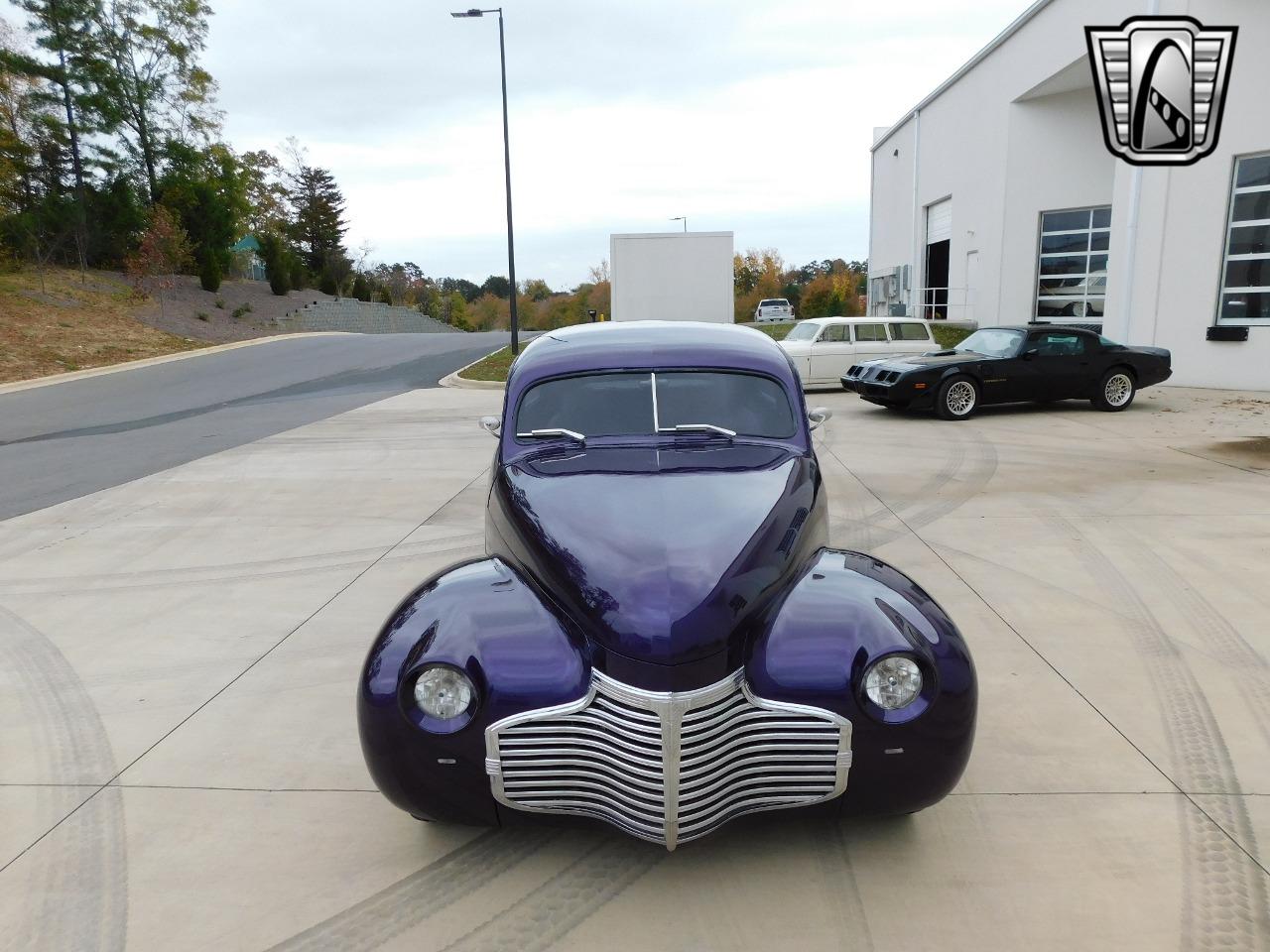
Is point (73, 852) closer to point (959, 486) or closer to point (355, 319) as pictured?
point (959, 486)

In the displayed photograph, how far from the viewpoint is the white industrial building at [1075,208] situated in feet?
52.4

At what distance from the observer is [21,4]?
134ft

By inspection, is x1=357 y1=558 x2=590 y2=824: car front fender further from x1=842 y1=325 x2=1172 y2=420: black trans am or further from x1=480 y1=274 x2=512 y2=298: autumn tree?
x1=480 y1=274 x2=512 y2=298: autumn tree

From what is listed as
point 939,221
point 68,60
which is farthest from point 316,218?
point 939,221

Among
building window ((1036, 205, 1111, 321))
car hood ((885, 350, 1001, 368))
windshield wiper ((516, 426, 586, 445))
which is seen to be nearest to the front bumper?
car hood ((885, 350, 1001, 368))

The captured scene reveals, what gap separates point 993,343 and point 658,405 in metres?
11.5

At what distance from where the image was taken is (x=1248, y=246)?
16047 millimetres

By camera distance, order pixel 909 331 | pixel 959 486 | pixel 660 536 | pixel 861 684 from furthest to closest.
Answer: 1. pixel 909 331
2. pixel 959 486
3. pixel 660 536
4. pixel 861 684

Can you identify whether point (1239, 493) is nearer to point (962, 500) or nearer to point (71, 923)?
point (962, 500)

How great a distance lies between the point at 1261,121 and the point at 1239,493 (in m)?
11.0

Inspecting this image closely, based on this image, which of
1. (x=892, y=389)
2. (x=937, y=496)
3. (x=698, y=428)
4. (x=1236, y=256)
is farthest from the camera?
(x=1236, y=256)

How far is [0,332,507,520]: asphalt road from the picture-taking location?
10.6 metres

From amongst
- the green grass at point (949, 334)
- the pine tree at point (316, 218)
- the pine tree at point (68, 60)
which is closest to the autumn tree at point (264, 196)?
the pine tree at point (316, 218)

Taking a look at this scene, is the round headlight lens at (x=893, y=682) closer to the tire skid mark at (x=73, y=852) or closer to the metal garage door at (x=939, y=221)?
the tire skid mark at (x=73, y=852)
